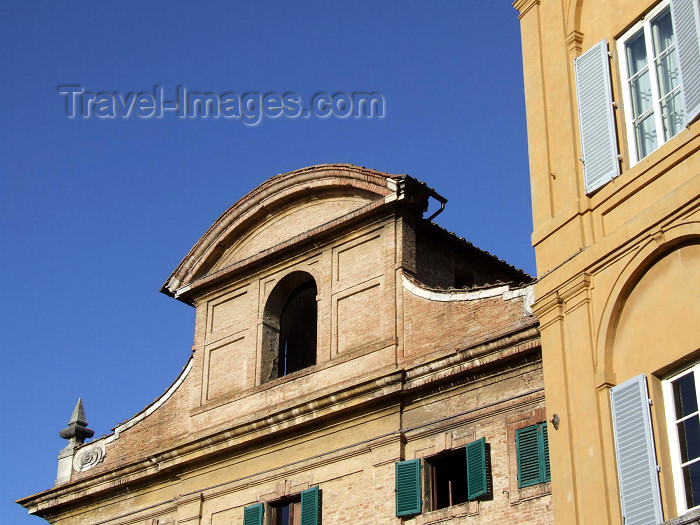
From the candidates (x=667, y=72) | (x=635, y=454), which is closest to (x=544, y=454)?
(x=635, y=454)

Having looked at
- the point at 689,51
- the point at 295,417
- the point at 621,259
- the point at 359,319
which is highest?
the point at 359,319

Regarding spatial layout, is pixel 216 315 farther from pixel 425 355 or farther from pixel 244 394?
pixel 425 355

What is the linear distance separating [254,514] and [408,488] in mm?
3076

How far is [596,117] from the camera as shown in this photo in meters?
11.2

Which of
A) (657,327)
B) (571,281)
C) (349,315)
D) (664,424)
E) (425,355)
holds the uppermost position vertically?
(349,315)

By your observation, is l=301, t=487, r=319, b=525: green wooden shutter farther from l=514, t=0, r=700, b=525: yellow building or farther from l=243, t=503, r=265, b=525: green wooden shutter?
l=514, t=0, r=700, b=525: yellow building

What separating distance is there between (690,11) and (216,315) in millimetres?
13062

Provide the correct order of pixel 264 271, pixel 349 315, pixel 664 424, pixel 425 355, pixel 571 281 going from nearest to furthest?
pixel 664 424
pixel 571 281
pixel 425 355
pixel 349 315
pixel 264 271

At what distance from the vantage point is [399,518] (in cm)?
1658

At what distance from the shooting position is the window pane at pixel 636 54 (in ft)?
36.3

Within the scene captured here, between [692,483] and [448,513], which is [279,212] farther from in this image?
[692,483]

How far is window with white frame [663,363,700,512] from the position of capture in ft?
29.8

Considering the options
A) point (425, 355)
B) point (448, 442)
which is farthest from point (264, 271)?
point (448, 442)

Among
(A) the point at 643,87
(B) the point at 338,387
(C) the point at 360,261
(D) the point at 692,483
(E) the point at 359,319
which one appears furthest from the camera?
(C) the point at 360,261
